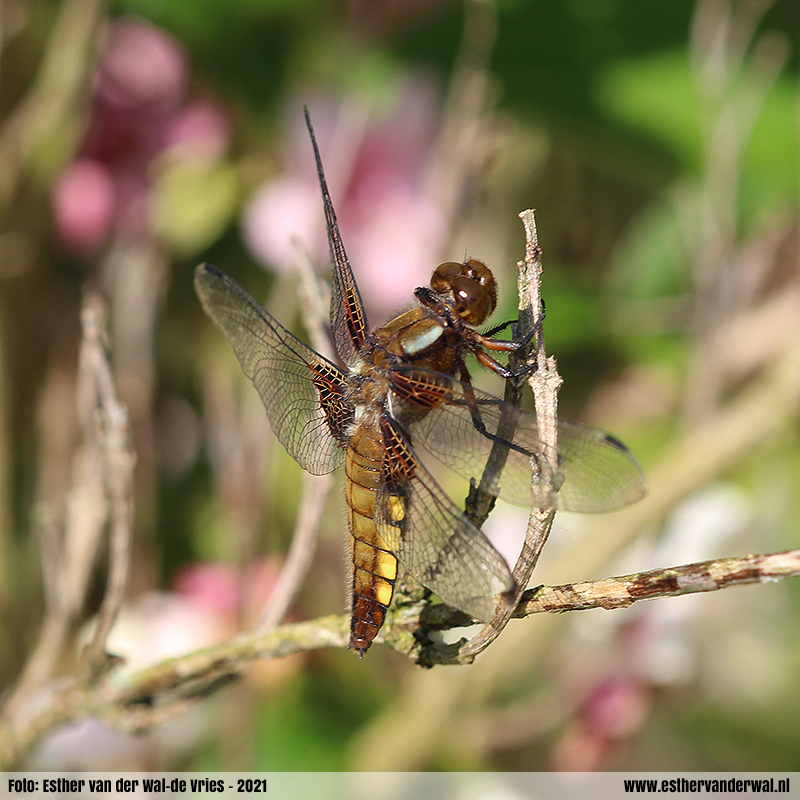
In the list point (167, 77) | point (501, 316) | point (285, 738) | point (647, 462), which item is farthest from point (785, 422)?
point (167, 77)

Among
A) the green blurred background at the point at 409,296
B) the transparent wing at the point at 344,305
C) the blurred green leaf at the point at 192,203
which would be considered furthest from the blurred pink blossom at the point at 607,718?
the blurred green leaf at the point at 192,203

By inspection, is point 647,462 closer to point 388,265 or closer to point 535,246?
point 388,265

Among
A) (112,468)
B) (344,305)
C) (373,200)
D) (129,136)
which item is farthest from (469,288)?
(129,136)

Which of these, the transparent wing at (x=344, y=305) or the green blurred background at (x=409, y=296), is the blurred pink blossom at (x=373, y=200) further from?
the transparent wing at (x=344, y=305)

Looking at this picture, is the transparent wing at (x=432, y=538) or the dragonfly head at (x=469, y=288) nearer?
the transparent wing at (x=432, y=538)

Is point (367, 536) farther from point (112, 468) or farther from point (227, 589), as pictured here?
point (227, 589)
